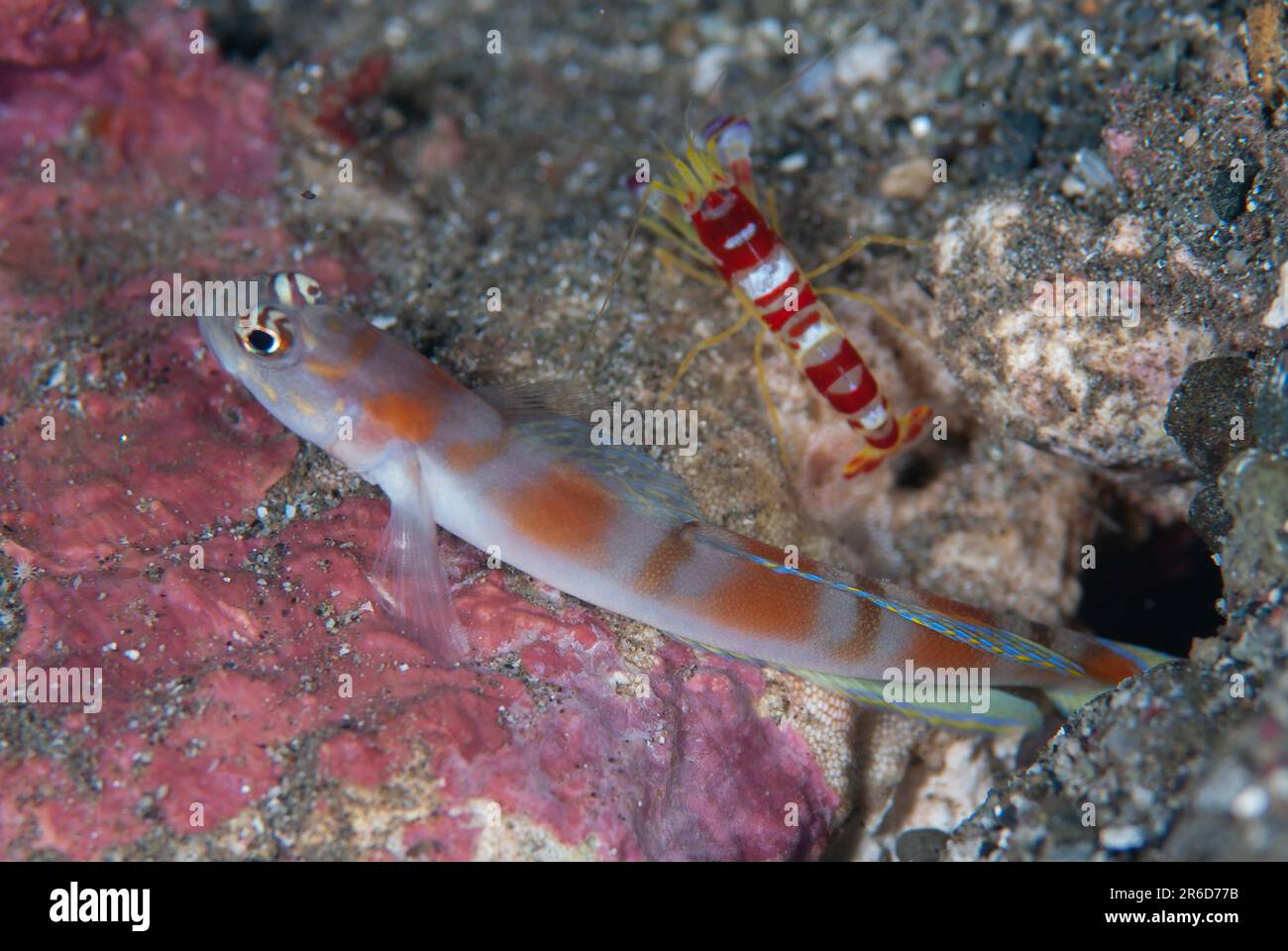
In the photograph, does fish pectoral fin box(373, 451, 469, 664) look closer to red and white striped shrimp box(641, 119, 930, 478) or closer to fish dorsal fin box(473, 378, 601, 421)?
fish dorsal fin box(473, 378, 601, 421)

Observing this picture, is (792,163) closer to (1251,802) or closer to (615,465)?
(615,465)

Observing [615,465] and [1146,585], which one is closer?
[615,465]

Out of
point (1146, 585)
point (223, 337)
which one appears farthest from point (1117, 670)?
point (223, 337)

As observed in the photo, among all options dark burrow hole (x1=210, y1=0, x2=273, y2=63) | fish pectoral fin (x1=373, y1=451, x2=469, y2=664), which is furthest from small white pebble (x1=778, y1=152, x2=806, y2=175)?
dark burrow hole (x1=210, y1=0, x2=273, y2=63)
